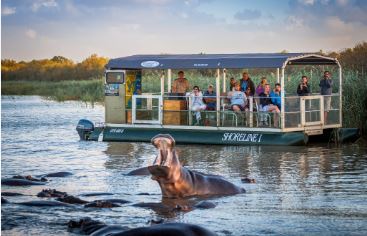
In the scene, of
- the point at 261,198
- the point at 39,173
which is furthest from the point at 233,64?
the point at 261,198

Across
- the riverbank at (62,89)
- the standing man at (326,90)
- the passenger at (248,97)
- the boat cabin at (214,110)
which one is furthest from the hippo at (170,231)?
the riverbank at (62,89)

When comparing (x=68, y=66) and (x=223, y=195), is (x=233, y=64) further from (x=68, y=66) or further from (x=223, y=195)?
(x=68, y=66)

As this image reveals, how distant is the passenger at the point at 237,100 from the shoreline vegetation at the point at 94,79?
3.50 m

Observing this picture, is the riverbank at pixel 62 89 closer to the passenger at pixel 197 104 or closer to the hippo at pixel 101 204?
the passenger at pixel 197 104

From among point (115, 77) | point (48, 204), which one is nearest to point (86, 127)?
point (115, 77)

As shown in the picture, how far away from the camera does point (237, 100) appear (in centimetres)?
2253

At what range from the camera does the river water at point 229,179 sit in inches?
444

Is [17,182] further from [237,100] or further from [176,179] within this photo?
[237,100]

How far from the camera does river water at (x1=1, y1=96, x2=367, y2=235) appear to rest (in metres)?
11.3

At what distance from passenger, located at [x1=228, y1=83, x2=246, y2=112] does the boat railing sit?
128mm

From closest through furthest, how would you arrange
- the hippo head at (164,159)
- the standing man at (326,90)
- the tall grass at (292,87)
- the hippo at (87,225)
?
the hippo at (87,225)
the hippo head at (164,159)
the standing man at (326,90)
the tall grass at (292,87)

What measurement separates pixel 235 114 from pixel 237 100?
354 millimetres

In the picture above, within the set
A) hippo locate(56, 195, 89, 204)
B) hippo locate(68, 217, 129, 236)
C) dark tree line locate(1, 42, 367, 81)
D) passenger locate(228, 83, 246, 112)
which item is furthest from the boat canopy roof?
dark tree line locate(1, 42, 367, 81)

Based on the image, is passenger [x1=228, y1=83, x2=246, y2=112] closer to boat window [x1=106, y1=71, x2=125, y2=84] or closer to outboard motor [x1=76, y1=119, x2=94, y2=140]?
boat window [x1=106, y1=71, x2=125, y2=84]
